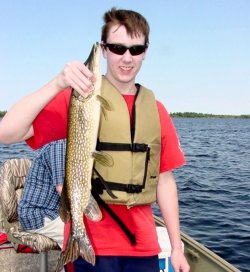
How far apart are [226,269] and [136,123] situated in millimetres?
2633

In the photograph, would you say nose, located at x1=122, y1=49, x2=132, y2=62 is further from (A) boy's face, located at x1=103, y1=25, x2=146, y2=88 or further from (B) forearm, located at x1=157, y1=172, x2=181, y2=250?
(B) forearm, located at x1=157, y1=172, x2=181, y2=250

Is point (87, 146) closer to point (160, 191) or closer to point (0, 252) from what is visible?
point (160, 191)

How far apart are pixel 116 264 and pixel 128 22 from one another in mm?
1650

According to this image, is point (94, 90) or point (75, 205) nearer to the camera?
point (94, 90)

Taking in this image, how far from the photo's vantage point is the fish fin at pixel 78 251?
2609 mm

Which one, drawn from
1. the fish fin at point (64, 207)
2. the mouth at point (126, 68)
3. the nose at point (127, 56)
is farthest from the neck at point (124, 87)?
the fish fin at point (64, 207)

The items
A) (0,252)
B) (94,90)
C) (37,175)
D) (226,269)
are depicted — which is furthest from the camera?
(0,252)

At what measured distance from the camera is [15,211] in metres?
4.46

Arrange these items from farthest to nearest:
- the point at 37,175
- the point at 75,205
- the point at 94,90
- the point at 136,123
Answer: the point at 37,175 → the point at 136,123 → the point at 75,205 → the point at 94,90

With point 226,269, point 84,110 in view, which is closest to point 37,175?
point 84,110

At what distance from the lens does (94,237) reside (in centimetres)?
277

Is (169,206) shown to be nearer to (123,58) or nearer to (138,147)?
(138,147)

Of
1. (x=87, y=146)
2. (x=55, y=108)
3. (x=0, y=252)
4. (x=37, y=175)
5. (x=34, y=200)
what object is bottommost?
(x=0, y=252)

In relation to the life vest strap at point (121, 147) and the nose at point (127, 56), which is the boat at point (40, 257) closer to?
the life vest strap at point (121, 147)
